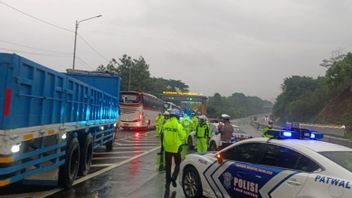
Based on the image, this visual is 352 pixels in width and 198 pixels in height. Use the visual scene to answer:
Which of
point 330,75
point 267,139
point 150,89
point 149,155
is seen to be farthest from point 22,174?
point 150,89

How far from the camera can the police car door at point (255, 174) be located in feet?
22.6

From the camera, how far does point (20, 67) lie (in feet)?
23.7

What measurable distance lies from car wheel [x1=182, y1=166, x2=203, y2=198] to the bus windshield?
27.3 m

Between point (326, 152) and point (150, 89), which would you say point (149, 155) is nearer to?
point (326, 152)

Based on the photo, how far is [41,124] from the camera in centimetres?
826

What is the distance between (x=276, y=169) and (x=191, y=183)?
263 centimetres

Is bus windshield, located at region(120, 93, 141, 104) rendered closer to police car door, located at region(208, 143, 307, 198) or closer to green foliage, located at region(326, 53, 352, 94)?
green foliage, located at region(326, 53, 352, 94)

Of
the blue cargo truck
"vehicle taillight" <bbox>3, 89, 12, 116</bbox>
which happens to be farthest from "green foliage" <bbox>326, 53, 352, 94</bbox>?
"vehicle taillight" <bbox>3, 89, 12, 116</bbox>

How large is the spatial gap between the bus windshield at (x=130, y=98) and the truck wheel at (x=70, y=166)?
84.6 ft

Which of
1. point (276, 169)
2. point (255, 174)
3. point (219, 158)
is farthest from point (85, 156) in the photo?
point (276, 169)

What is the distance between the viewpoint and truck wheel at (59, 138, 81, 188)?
1009 centimetres

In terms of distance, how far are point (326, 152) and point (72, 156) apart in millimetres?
5933

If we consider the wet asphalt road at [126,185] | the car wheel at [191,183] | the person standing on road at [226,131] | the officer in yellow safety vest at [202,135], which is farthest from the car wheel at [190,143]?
the car wheel at [191,183]

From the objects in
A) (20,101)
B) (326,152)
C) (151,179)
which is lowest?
(151,179)
